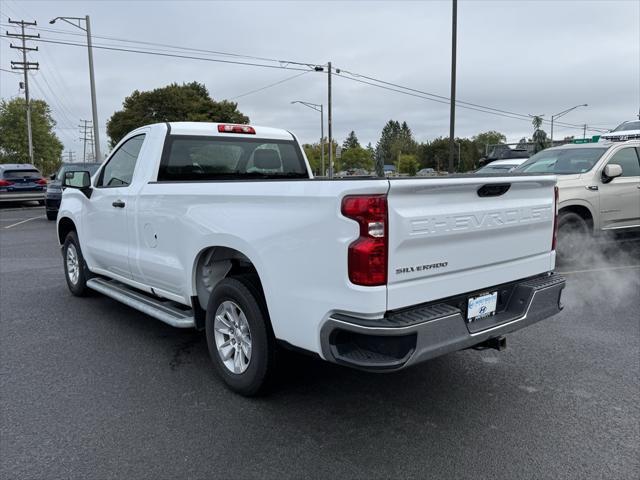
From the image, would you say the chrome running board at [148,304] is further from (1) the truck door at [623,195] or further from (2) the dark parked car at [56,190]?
(2) the dark parked car at [56,190]

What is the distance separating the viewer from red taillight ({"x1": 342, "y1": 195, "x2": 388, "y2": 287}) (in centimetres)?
272

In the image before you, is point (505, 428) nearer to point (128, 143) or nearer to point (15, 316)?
point (128, 143)

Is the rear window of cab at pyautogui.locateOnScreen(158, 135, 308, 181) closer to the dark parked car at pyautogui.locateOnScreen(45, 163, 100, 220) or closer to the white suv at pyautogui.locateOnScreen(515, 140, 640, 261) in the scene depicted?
the white suv at pyautogui.locateOnScreen(515, 140, 640, 261)

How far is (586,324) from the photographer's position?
527cm

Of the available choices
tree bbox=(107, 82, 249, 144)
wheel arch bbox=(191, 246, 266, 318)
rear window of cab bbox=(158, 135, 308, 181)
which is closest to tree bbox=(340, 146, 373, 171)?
tree bbox=(107, 82, 249, 144)

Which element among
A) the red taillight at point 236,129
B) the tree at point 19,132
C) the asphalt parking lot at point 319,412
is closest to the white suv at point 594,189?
the asphalt parking lot at point 319,412

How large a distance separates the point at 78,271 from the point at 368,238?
4.82 m

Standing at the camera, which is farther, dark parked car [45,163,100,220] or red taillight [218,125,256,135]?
dark parked car [45,163,100,220]

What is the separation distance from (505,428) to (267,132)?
144 inches

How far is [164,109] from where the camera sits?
51.1 meters

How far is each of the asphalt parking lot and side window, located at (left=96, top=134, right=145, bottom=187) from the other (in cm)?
147

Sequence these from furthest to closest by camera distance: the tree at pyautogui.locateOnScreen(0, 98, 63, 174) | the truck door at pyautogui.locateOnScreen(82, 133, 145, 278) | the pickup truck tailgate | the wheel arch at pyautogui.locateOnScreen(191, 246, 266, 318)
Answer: the tree at pyautogui.locateOnScreen(0, 98, 63, 174)
the truck door at pyautogui.locateOnScreen(82, 133, 145, 278)
the wheel arch at pyautogui.locateOnScreen(191, 246, 266, 318)
the pickup truck tailgate

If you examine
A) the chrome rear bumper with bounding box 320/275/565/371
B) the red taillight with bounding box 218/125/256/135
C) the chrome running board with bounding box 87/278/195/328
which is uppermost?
the red taillight with bounding box 218/125/256/135

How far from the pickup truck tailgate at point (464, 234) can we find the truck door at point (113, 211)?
2.90 metres
